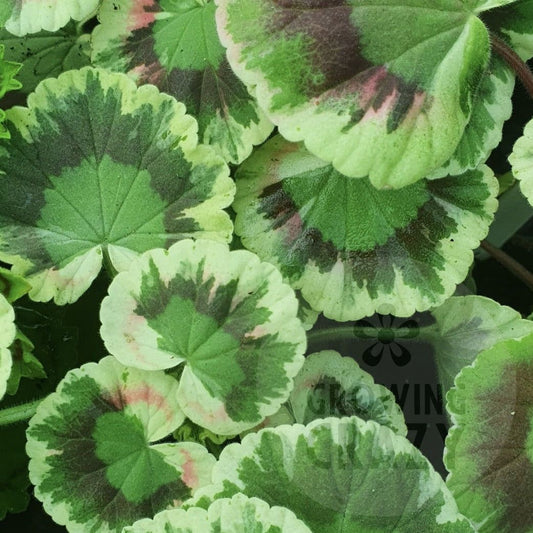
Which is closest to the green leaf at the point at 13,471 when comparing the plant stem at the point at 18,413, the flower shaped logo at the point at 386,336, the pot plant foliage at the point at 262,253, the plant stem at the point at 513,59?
the pot plant foliage at the point at 262,253

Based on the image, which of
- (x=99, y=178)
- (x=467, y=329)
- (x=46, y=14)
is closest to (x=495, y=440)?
(x=467, y=329)

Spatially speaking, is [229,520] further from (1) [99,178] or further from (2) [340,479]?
(1) [99,178]

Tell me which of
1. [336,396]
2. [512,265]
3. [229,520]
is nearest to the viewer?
[229,520]

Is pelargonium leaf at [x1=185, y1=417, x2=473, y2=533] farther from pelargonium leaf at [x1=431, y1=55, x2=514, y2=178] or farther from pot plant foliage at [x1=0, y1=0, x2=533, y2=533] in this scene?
pelargonium leaf at [x1=431, y1=55, x2=514, y2=178]

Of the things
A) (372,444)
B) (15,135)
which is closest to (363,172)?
(372,444)

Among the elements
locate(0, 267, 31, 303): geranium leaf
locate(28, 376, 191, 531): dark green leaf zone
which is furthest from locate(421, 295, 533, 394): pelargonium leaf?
locate(0, 267, 31, 303): geranium leaf

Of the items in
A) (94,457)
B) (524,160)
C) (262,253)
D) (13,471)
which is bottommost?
(13,471)
